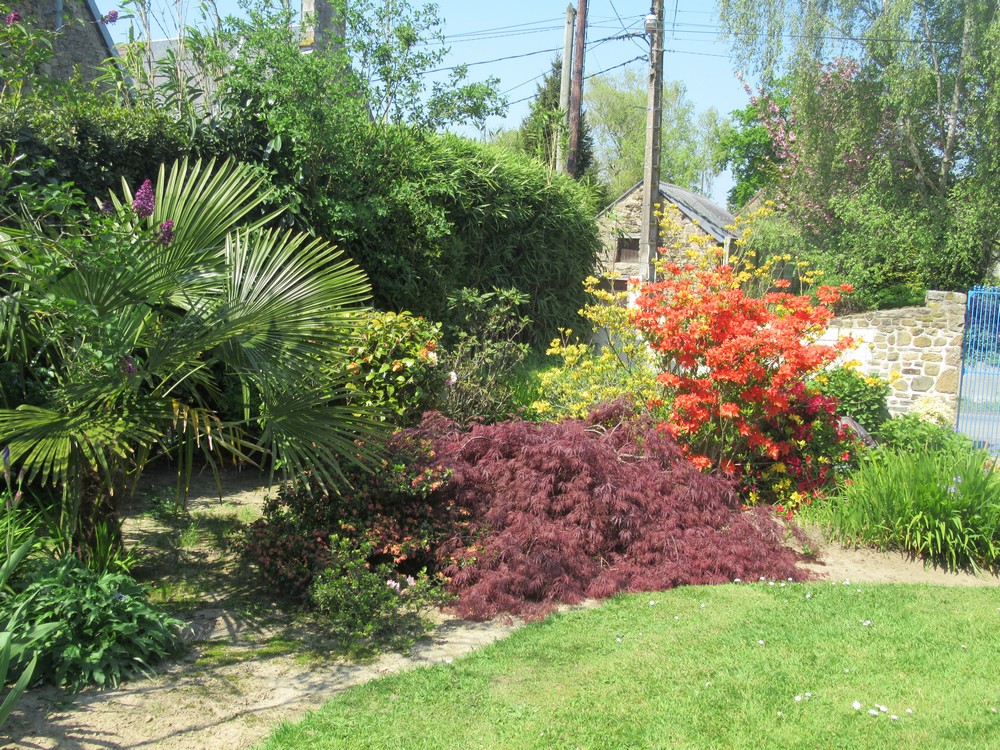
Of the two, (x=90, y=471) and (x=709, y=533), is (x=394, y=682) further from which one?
(x=709, y=533)

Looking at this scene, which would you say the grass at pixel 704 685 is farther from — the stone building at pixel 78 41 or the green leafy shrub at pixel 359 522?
the stone building at pixel 78 41

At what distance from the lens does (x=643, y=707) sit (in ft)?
13.1

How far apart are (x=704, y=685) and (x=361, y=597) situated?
1.93 metres

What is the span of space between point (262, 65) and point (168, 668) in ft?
20.6

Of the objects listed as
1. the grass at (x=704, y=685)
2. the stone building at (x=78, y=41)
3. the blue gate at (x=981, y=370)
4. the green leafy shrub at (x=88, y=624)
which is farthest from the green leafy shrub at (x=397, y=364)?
the blue gate at (x=981, y=370)

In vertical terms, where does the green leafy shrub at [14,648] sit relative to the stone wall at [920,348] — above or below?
below

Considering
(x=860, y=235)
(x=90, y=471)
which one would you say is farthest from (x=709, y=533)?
(x=860, y=235)

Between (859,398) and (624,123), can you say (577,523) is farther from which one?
(624,123)

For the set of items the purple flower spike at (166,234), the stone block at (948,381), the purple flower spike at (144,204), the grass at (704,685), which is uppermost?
the purple flower spike at (144,204)

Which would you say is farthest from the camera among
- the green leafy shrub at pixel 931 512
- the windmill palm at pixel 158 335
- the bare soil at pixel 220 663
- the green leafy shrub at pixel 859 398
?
the green leafy shrub at pixel 859 398

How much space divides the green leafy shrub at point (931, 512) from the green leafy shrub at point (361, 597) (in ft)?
12.1

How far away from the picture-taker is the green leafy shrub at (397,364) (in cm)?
681

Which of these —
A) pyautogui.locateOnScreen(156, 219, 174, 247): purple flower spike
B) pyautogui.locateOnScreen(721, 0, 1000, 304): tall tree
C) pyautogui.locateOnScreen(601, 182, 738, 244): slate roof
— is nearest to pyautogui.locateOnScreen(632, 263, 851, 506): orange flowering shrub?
pyautogui.locateOnScreen(156, 219, 174, 247): purple flower spike

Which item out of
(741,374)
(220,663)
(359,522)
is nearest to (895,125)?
(741,374)
